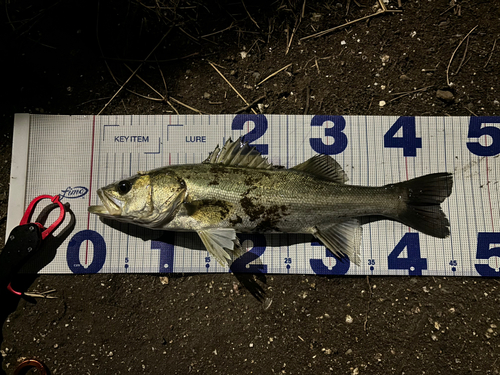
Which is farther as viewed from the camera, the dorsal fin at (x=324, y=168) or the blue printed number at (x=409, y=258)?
the blue printed number at (x=409, y=258)

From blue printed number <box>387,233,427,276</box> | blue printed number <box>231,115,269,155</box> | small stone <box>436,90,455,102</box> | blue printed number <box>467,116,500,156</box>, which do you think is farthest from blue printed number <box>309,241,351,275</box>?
small stone <box>436,90,455,102</box>

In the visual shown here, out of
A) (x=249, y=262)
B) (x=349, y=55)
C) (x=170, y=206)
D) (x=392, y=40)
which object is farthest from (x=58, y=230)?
(x=392, y=40)

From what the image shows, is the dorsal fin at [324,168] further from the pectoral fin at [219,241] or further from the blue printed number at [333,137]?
the pectoral fin at [219,241]

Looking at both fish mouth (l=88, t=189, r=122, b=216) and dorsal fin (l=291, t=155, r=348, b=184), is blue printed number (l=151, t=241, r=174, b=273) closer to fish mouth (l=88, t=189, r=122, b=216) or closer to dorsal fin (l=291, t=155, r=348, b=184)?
fish mouth (l=88, t=189, r=122, b=216)

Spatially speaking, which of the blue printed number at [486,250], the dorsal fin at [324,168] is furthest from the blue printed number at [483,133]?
the dorsal fin at [324,168]

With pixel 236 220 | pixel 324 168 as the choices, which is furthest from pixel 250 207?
pixel 324 168
